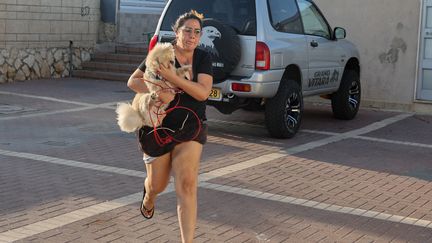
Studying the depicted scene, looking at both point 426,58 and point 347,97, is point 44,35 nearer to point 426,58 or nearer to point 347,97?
point 347,97

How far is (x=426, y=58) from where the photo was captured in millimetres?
13328

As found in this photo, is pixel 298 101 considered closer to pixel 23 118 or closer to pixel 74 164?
pixel 74 164

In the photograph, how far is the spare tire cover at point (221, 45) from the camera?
920 cm

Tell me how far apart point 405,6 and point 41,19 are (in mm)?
7995

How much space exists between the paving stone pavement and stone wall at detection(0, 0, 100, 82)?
12.8 ft

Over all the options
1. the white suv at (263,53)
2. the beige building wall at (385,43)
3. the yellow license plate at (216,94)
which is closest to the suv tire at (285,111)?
the white suv at (263,53)

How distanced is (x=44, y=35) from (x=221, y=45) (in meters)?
8.48

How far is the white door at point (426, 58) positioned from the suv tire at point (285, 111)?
13.3 feet

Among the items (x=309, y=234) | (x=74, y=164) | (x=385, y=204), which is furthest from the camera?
(x=74, y=164)

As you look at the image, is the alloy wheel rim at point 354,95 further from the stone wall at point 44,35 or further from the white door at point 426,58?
the stone wall at point 44,35

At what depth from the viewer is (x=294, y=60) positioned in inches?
401

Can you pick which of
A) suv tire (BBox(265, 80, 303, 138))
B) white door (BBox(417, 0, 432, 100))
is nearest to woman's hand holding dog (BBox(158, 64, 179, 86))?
suv tire (BBox(265, 80, 303, 138))

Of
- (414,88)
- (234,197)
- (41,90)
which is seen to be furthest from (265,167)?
(41,90)

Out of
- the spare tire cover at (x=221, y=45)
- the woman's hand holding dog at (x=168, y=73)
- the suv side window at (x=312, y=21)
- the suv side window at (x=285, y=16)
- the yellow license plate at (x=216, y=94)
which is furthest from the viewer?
the suv side window at (x=312, y=21)
